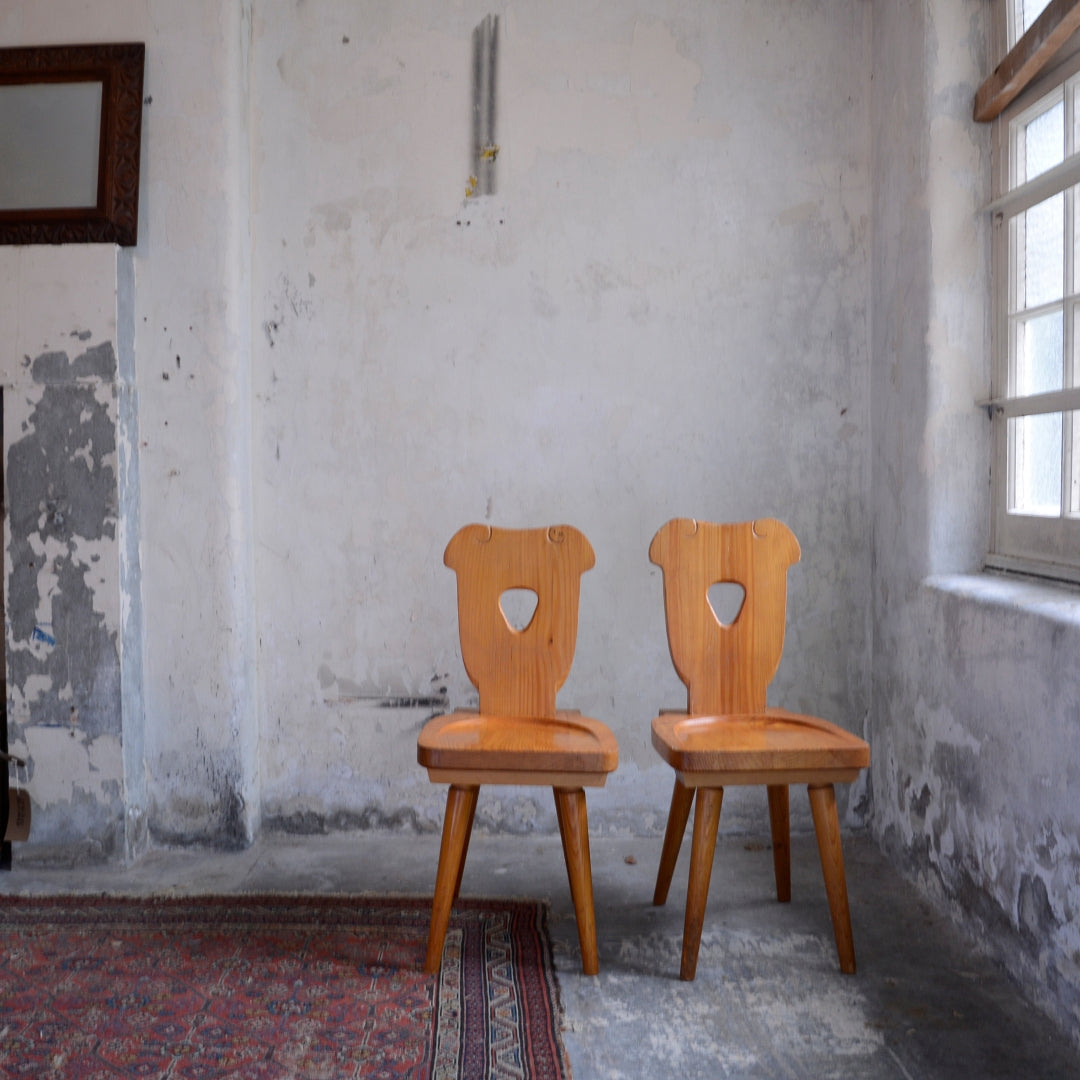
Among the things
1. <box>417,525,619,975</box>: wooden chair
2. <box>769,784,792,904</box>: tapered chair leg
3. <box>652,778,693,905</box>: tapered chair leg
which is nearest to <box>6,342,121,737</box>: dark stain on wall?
<box>417,525,619,975</box>: wooden chair

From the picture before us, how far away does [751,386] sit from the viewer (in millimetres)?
3238

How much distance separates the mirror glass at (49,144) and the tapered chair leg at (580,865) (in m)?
2.31

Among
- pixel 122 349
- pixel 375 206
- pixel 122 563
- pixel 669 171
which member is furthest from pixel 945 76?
pixel 122 563

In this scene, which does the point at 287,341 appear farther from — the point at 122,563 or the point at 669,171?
the point at 669,171

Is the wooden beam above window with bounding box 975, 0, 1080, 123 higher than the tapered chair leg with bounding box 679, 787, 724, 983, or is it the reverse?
the wooden beam above window with bounding box 975, 0, 1080, 123

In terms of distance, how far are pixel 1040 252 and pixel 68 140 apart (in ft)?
9.36

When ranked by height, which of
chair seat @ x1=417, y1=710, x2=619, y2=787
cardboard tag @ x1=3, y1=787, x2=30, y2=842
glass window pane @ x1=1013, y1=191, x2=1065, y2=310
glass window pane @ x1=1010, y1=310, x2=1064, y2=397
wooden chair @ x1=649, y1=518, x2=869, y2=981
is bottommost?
cardboard tag @ x1=3, y1=787, x2=30, y2=842

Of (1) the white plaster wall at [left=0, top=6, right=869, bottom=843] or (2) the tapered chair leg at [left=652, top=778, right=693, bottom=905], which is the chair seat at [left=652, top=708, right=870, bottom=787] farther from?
(1) the white plaster wall at [left=0, top=6, right=869, bottom=843]

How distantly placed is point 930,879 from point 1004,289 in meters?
1.64

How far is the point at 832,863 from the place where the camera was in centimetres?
234

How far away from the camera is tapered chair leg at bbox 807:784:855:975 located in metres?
2.31

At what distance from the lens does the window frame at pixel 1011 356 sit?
2.36 m

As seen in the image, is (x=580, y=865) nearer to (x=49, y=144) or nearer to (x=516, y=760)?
(x=516, y=760)

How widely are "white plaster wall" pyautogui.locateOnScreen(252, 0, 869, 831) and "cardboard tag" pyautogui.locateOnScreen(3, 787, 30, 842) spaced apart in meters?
0.71
